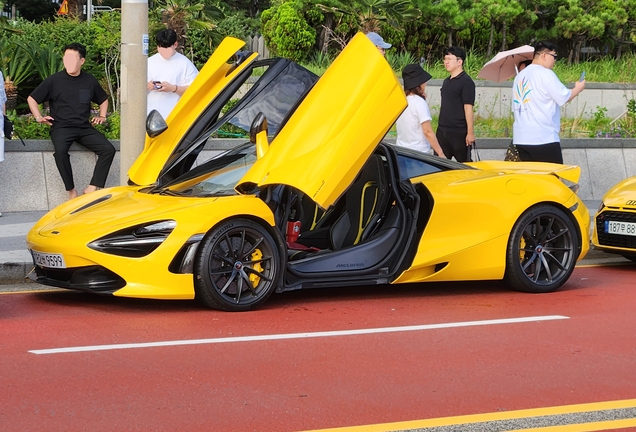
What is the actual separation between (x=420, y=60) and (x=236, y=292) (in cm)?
1661

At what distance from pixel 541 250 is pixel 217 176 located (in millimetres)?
2606

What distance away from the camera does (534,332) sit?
6.91 m

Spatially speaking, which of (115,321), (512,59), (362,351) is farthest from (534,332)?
(512,59)

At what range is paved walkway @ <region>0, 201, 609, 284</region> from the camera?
28.3 feet

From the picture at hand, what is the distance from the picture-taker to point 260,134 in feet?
24.5

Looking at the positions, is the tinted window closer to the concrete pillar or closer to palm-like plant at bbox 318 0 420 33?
the concrete pillar

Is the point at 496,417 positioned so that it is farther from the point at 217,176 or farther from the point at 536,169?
the point at 536,169

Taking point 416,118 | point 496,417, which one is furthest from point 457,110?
point 496,417

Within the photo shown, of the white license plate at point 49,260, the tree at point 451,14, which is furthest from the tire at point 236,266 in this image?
the tree at point 451,14

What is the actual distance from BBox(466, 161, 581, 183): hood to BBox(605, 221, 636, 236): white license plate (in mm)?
1067

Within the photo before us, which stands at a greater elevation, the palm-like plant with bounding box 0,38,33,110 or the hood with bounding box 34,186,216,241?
the palm-like plant with bounding box 0,38,33,110

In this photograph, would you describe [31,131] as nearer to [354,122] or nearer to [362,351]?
[354,122]

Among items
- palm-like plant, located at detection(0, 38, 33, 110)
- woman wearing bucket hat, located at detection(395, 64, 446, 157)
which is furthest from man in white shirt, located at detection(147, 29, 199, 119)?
palm-like plant, located at detection(0, 38, 33, 110)

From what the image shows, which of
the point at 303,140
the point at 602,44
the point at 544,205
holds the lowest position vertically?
the point at 544,205
